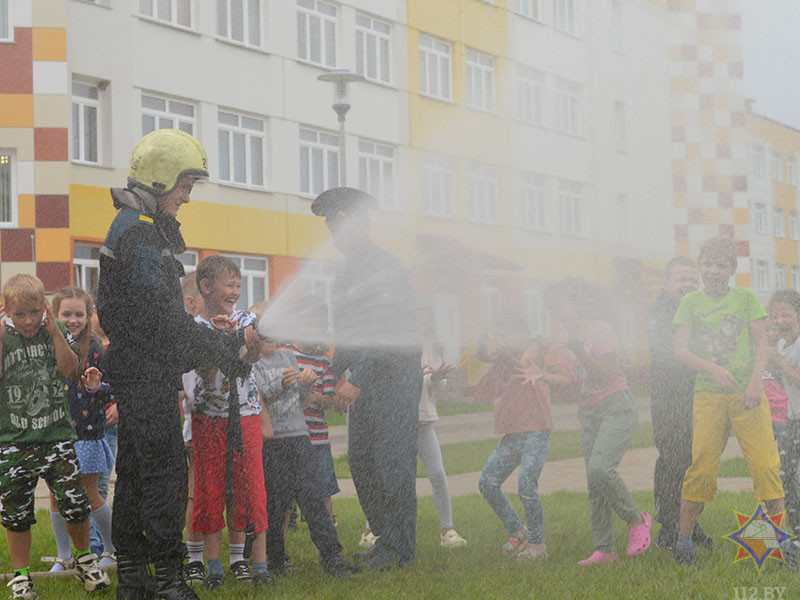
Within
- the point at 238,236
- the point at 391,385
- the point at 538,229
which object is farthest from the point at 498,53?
the point at 238,236

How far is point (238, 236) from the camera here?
20.7 metres

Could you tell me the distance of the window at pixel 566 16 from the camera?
23.1ft

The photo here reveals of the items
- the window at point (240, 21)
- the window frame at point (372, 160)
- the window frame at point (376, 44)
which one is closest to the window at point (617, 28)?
the window frame at point (372, 160)

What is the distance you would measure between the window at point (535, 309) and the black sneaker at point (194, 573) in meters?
2.44

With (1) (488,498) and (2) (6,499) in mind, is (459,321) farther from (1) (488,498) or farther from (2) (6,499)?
(2) (6,499)

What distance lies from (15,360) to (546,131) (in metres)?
3.55

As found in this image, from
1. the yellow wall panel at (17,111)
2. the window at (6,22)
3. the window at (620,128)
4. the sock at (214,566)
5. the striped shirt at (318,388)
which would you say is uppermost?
the window at (6,22)

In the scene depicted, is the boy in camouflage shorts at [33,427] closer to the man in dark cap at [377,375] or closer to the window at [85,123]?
the man in dark cap at [377,375]

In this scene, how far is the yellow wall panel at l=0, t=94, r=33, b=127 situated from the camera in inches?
696

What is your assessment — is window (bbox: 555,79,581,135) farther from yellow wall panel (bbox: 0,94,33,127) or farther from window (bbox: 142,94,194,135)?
window (bbox: 142,94,194,135)

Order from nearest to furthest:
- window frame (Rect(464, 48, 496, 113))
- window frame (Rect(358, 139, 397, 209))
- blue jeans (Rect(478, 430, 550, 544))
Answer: blue jeans (Rect(478, 430, 550, 544))
window frame (Rect(464, 48, 496, 113))
window frame (Rect(358, 139, 397, 209))

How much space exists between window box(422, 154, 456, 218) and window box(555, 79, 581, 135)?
75 centimetres

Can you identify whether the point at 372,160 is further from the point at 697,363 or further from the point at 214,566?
the point at 214,566

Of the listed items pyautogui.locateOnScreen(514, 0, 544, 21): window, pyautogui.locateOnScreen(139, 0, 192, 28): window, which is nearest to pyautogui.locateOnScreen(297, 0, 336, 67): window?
pyautogui.locateOnScreen(139, 0, 192, 28): window
